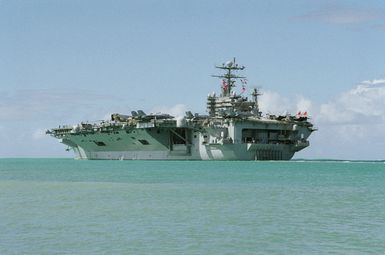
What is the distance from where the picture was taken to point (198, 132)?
201ft

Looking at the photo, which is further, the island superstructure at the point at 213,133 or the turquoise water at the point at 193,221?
the island superstructure at the point at 213,133

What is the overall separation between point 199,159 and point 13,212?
43.7 m

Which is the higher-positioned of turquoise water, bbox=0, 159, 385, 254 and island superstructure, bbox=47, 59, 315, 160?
island superstructure, bbox=47, 59, 315, 160

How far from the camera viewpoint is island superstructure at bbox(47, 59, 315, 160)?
59.0 metres

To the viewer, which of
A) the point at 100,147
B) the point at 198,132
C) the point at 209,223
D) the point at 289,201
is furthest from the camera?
the point at 100,147

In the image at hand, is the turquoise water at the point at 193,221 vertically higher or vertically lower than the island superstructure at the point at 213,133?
lower

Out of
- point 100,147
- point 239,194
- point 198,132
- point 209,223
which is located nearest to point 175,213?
point 209,223

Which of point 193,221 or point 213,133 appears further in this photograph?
point 213,133

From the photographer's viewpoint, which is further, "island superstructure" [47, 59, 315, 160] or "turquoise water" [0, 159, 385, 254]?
"island superstructure" [47, 59, 315, 160]

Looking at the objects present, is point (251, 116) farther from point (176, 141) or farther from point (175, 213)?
point (175, 213)

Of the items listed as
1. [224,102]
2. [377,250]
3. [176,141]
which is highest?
[224,102]

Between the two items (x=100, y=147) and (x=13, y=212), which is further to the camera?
(x=100, y=147)

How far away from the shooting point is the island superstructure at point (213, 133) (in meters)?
59.0

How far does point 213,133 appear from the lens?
5950 cm
